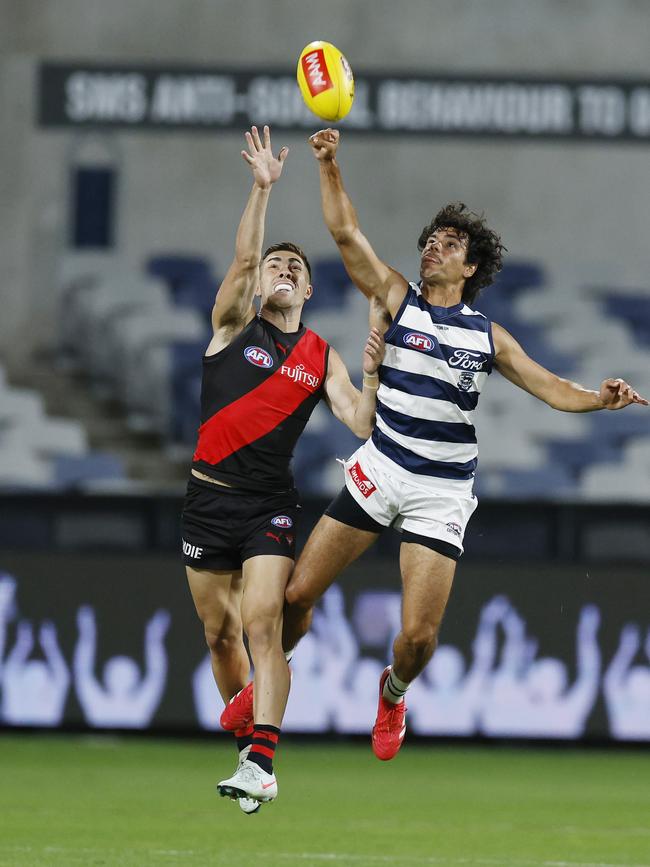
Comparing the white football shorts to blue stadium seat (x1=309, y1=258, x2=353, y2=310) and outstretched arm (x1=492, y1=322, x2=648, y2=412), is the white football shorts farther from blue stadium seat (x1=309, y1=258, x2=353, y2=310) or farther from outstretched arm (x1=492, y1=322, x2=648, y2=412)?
blue stadium seat (x1=309, y1=258, x2=353, y2=310)

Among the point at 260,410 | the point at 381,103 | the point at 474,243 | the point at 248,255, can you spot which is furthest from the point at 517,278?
the point at 248,255

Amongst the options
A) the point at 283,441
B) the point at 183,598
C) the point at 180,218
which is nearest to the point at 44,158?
the point at 180,218

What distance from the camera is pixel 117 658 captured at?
11.7 metres

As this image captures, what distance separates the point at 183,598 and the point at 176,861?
170 inches

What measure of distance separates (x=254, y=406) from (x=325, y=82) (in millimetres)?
1511

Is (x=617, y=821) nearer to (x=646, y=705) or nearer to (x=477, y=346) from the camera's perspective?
(x=646, y=705)

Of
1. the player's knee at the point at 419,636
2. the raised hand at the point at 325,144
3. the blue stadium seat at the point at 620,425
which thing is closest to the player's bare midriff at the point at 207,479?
the player's knee at the point at 419,636

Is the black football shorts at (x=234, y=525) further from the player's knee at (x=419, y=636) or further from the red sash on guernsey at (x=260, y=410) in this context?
the player's knee at (x=419, y=636)

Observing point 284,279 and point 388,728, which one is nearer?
point 284,279

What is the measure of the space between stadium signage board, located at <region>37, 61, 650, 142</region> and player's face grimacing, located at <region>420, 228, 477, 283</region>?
8.28 meters

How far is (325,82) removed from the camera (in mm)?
7074

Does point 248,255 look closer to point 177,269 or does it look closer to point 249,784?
point 249,784

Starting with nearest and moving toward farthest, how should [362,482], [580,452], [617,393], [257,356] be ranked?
1. [617,393]
2. [362,482]
3. [257,356]
4. [580,452]

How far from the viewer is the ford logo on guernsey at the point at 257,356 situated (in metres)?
7.39
